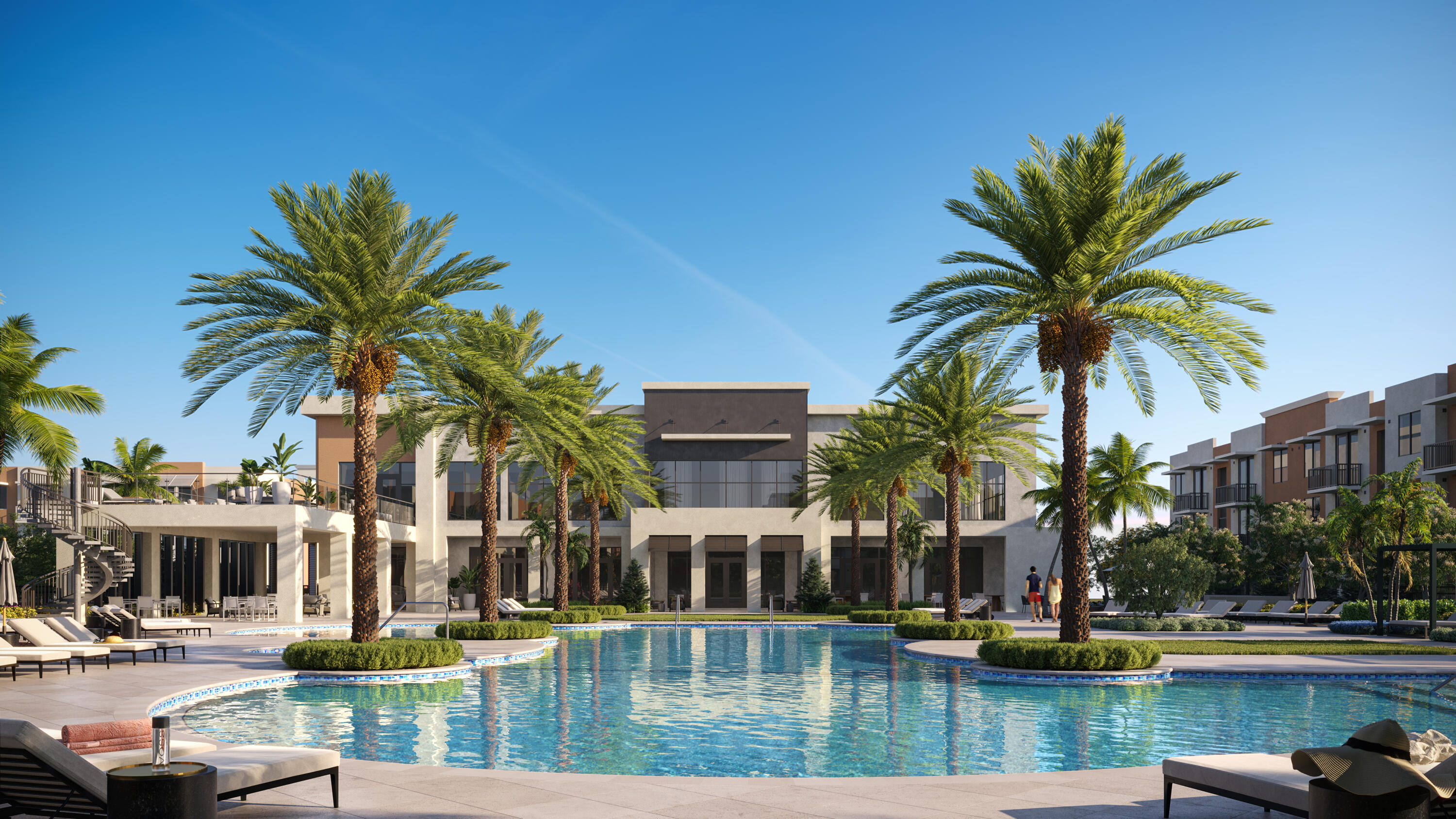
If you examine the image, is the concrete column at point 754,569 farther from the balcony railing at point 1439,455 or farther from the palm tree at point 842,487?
the balcony railing at point 1439,455

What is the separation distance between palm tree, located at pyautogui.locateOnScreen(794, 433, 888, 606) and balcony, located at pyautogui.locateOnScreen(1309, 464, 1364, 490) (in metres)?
22.9

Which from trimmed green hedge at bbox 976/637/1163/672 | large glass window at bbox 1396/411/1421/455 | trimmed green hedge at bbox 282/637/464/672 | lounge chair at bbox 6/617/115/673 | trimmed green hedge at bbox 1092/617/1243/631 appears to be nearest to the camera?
lounge chair at bbox 6/617/115/673

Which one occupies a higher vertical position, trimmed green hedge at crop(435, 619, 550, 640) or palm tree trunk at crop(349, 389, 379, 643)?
palm tree trunk at crop(349, 389, 379, 643)

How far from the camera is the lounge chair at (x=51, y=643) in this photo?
1780cm

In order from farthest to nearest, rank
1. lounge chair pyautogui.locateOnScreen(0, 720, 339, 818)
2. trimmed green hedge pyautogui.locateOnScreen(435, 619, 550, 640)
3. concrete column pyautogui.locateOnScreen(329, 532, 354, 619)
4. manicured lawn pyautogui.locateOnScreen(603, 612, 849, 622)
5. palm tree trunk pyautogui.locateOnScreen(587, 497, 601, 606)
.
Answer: concrete column pyautogui.locateOnScreen(329, 532, 354, 619) < manicured lawn pyautogui.locateOnScreen(603, 612, 849, 622) < palm tree trunk pyautogui.locateOnScreen(587, 497, 601, 606) < trimmed green hedge pyautogui.locateOnScreen(435, 619, 550, 640) < lounge chair pyautogui.locateOnScreen(0, 720, 339, 818)

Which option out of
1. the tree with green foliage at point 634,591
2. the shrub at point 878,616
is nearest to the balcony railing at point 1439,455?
the shrub at point 878,616

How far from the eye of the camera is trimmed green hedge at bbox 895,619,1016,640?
89.7 feet

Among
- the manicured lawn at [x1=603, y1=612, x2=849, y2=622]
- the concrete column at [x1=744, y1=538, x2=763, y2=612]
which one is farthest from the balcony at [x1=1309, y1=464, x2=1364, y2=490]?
the concrete column at [x1=744, y1=538, x2=763, y2=612]

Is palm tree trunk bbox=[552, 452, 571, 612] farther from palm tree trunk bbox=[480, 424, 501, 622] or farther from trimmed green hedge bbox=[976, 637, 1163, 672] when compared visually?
trimmed green hedge bbox=[976, 637, 1163, 672]

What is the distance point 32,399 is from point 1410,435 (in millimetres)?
51170

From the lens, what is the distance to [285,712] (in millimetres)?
14742

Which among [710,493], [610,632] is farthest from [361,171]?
[710,493]

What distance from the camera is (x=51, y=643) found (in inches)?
741

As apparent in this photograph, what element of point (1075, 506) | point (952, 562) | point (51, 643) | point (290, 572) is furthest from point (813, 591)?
point (51, 643)
